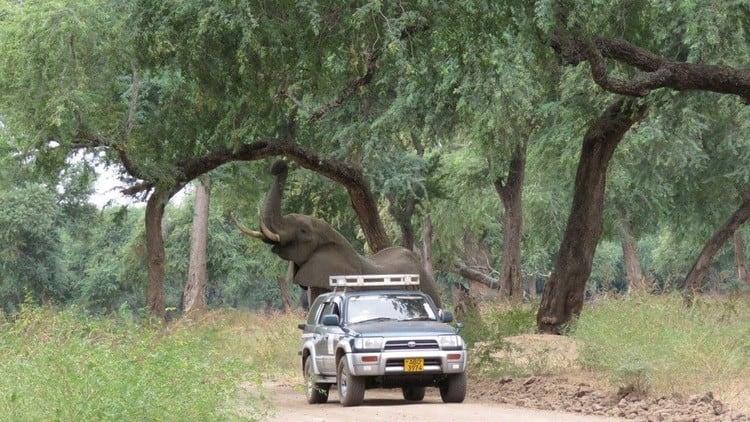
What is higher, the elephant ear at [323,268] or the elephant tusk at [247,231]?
the elephant tusk at [247,231]

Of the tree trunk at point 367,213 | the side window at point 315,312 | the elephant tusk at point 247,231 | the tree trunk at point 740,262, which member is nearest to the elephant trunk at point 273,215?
the elephant tusk at point 247,231

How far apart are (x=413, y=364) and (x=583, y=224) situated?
32.1 ft

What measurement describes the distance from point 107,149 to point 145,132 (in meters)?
1.00

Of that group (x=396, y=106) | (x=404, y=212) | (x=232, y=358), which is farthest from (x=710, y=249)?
(x=232, y=358)

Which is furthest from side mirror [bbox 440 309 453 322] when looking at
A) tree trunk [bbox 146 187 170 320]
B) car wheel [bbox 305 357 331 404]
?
tree trunk [bbox 146 187 170 320]

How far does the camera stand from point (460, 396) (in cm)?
1856

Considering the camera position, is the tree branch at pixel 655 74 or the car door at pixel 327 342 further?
the tree branch at pixel 655 74

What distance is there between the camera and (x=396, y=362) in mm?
18109

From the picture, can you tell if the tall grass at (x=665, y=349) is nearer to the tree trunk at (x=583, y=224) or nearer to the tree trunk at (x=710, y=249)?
the tree trunk at (x=583, y=224)

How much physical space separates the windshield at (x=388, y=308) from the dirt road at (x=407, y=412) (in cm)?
123

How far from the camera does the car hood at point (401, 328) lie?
60.2 feet

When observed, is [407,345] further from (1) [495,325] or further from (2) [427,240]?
(2) [427,240]

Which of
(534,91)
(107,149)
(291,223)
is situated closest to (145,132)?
(107,149)

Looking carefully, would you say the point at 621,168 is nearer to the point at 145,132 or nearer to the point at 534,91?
the point at 534,91
